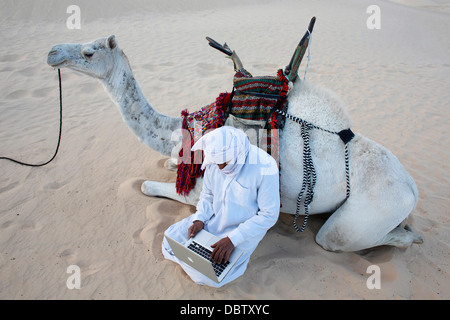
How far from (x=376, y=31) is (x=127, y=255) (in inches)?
538

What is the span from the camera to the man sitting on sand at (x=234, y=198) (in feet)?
6.93

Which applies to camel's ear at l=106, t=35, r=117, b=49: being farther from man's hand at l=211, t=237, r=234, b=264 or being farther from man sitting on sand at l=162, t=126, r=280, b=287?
man's hand at l=211, t=237, r=234, b=264

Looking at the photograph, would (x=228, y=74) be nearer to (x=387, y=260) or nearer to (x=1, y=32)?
(x=387, y=260)

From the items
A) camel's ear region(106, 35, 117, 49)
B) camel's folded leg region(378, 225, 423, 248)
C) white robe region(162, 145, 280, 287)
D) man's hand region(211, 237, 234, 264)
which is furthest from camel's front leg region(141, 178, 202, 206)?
camel's folded leg region(378, 225, 423, 248)

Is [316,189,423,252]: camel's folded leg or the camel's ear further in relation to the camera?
the camel's ear

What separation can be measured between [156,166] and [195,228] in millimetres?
1779

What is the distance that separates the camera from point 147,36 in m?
10.3

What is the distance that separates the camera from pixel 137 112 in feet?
10.1

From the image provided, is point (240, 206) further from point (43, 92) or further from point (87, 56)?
point (43, 92)

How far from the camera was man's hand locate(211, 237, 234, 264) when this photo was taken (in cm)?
234

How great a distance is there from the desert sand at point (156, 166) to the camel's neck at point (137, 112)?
0.74 m

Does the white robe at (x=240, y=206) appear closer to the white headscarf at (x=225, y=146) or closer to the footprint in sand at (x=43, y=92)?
the white headscarf at (x=225, y=146)

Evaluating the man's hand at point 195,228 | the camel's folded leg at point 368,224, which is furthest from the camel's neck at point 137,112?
the camel's folded leg at point 368,224

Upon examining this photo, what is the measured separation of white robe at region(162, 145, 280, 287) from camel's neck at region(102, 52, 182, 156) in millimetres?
853
